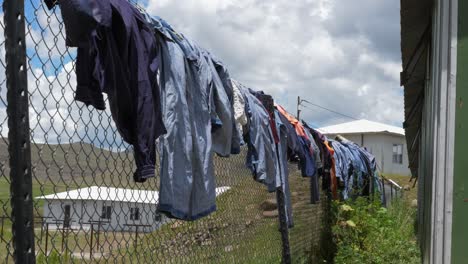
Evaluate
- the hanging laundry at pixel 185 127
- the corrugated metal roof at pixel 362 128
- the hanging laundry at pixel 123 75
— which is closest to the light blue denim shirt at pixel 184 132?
the hanging laundry at pixel 185 127

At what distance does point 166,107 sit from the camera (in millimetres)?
2801

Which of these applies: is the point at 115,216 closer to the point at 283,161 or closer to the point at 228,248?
the point at 228,248

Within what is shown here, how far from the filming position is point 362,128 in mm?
47656

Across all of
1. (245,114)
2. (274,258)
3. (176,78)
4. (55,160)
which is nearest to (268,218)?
(274,258)

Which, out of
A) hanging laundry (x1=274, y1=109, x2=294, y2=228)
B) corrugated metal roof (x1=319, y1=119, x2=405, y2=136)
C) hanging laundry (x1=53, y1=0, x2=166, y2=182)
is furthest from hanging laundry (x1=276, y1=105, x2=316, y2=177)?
corrugated metal roof (x1=319, y1=119, x2=405, y2=136)

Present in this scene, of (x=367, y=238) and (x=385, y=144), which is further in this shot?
(x=385, y=144)

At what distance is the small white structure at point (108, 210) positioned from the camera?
9.23 ft

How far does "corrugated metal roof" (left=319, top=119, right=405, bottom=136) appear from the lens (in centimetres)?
4653

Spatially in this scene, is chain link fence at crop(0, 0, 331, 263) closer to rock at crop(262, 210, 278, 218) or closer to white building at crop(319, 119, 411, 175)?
rock at crop(262, 210, 278, 218)

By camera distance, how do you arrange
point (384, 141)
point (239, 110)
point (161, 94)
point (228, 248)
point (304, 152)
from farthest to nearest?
point (384, 141) → point (304, 152) → point (228, 248) → point (239, 110) → point (161, 94)

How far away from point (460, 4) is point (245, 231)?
3.18 metres

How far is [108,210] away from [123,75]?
1.10 m

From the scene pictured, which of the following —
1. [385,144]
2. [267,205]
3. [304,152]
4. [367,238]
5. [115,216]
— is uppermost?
[385,144]

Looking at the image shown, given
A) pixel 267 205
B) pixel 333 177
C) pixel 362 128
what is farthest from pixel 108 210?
pixel 362 128
